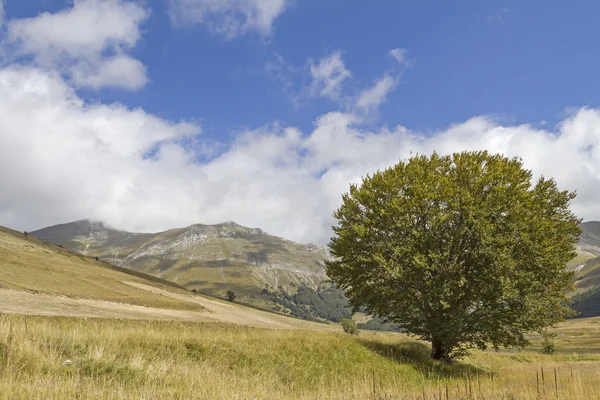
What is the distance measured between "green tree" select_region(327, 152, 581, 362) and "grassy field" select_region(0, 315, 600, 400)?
3664 mm

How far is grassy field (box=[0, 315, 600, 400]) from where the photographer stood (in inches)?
350

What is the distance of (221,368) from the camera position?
53.6 ft

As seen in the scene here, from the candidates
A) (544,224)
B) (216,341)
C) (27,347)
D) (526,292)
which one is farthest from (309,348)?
(544,224)

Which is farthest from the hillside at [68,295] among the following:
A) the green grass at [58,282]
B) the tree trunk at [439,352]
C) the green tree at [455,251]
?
the tree trunk at [439,352]

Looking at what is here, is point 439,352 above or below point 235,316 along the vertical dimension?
above

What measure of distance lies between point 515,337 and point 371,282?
10.0 meters

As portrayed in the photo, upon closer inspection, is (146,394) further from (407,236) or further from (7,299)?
(7,299)

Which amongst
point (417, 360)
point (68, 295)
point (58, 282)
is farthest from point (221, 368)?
point (58, 282)

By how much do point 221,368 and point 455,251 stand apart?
53.5ft

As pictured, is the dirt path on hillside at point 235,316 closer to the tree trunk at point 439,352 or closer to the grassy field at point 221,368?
the tree trunk at point 439,352

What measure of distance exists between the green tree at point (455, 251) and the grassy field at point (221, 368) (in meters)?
3.66

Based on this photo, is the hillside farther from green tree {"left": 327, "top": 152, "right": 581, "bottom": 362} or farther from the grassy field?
green tree {"left": 327, "top": 152, "right": 581, "bottom": 362}

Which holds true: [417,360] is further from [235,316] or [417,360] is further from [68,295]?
[235,316]

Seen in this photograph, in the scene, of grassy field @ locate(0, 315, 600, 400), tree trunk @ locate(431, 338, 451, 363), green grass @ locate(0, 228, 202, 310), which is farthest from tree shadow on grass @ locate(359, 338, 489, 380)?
green grass @ locate(0, 228, 202, 310)
